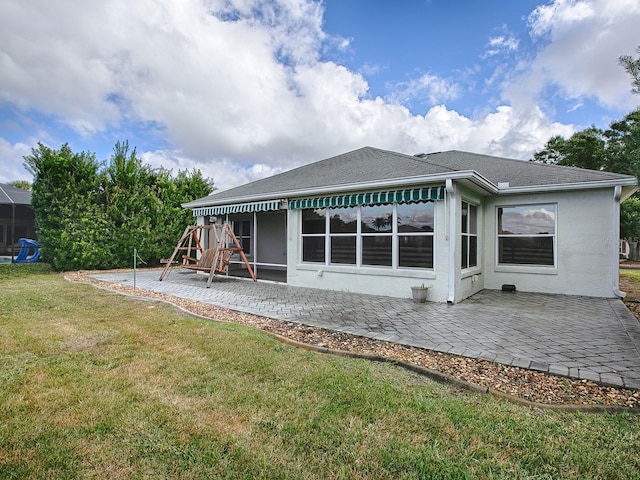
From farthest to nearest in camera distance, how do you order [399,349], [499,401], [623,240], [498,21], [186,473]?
[623,240], [498,21], [399,349], [499,401], [186,473]

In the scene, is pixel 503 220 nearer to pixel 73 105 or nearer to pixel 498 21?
pixel 498 21

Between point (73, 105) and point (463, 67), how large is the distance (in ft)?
55.3

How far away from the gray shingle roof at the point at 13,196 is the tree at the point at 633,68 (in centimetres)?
2527

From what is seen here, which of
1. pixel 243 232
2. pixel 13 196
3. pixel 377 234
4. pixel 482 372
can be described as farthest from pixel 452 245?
pixel 13 196

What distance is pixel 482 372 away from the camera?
3.85 metres

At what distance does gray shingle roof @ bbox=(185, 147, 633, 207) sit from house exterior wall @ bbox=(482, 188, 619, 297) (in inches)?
21.3

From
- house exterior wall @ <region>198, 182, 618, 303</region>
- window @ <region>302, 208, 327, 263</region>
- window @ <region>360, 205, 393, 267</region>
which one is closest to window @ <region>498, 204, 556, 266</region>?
house exterior wall @ <region>198, 182, 618, 303</region>

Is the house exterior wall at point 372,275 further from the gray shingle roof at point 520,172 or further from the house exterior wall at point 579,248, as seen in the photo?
the house exterior wall at point 579,248

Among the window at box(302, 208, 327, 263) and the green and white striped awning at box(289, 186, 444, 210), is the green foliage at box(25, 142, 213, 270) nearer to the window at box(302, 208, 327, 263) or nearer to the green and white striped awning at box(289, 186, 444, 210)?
the window at box(302, 208, 327, 263)

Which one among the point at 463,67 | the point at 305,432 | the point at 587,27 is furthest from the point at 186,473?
the point at 463,67

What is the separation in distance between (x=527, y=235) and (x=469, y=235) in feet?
6.86

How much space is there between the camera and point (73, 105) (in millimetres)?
13711

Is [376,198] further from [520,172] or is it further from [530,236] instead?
[520,172]

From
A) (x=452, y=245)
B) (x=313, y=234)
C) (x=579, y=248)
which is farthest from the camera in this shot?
(x=313, y=234)
